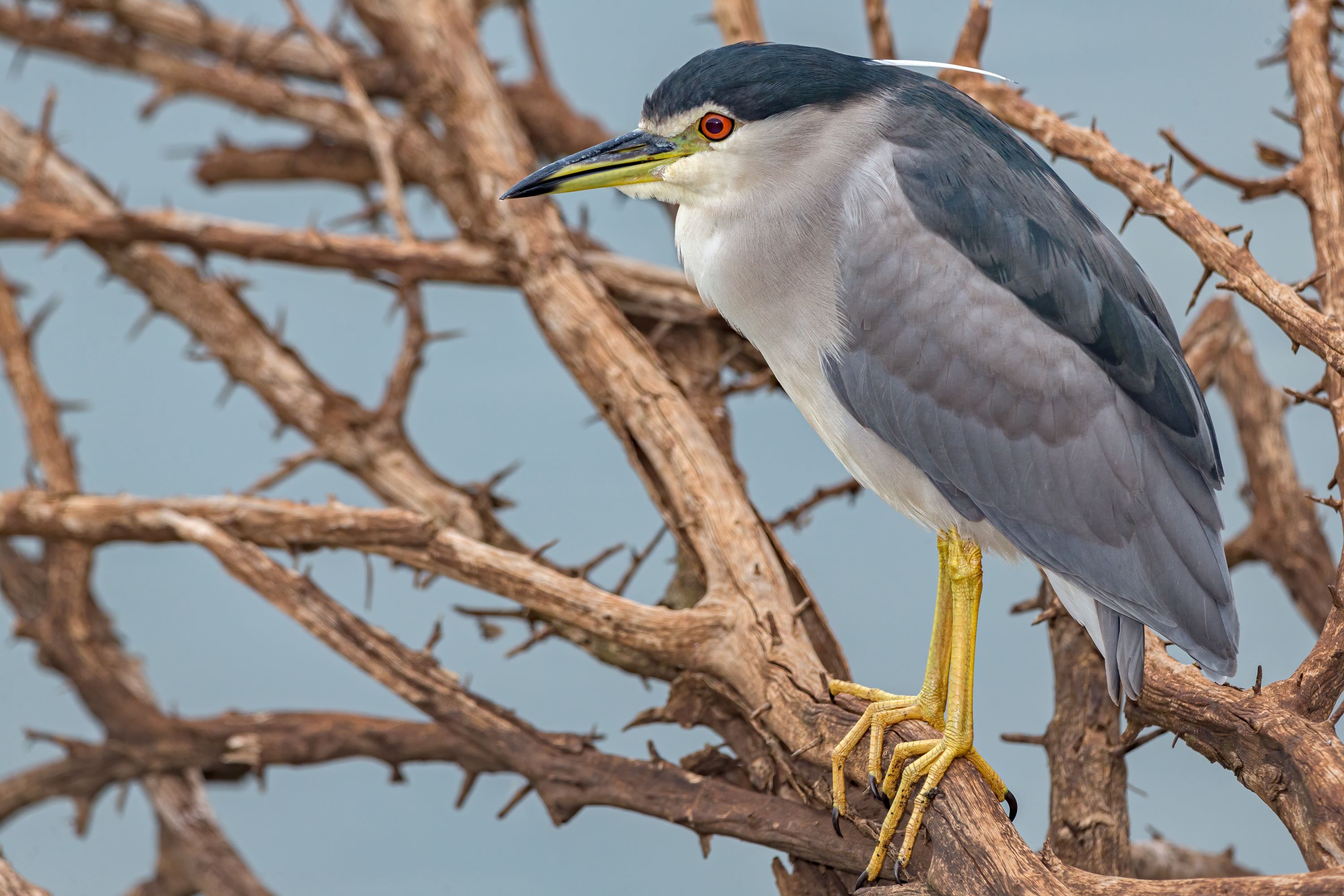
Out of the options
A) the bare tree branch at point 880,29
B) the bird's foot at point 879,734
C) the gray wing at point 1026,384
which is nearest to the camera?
the gray wing at point 1026,384

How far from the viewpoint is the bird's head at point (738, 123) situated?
104 inches

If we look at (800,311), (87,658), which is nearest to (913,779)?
(800,311)

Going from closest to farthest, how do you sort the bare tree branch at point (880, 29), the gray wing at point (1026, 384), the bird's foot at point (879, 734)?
the gray wing at point (1026, 384) < the bird's foot at point (879, 734) < the bare tree branch at point (880, 29)

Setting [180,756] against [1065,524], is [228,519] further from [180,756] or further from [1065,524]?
[1065,524]

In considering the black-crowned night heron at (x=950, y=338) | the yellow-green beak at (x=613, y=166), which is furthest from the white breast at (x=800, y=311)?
the yellow-green beak at (x=613, y=166)

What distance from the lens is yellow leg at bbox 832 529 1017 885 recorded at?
2.62 meters

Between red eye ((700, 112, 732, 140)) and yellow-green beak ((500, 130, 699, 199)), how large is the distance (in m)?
0.04

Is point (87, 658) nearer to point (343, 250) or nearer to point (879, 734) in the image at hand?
point (343, 250)

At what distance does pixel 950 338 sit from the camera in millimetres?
2580

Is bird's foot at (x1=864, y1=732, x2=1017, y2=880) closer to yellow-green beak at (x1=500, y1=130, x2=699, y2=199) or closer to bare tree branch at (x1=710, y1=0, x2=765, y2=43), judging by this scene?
yellow-green beak at (x1=500, y1=130, x2=699, y2=199)

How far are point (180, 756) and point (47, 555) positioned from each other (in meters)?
0.84

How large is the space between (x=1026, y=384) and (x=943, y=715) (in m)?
0.78

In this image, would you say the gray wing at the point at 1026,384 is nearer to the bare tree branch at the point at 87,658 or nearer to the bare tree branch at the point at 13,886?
the bare tree branch at the point at 13,886

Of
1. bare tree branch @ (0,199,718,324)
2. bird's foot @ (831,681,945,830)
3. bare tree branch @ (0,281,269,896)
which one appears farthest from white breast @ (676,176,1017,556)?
bare tree branch @ (0,281,269,896)
